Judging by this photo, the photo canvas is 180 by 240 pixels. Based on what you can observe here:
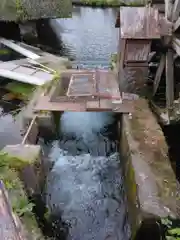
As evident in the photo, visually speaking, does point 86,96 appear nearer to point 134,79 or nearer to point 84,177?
point 134,79

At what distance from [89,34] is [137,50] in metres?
8.45

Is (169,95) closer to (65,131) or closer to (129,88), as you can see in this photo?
(129,88)

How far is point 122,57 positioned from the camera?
6211 millimetres

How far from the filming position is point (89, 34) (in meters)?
14.0

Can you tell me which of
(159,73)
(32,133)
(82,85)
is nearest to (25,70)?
(82,85)

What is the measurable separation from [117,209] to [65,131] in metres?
2.41

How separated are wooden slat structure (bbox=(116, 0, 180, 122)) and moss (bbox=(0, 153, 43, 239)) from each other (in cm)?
296

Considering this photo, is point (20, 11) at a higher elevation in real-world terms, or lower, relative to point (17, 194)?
higher

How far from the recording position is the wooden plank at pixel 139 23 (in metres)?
5.85

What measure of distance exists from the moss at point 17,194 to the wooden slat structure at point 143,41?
2.96 meters

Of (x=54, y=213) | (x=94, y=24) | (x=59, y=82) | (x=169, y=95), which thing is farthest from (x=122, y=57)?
(x=94, y=24)

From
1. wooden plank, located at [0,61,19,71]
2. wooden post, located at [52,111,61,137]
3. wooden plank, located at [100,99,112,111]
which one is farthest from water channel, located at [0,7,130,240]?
wooden plank, located at [0,61,19,71]

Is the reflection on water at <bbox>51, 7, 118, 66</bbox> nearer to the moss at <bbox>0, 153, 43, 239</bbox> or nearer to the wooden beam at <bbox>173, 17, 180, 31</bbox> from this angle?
the wooden beam at <bbox>173, 17, 180, 31</bbox>

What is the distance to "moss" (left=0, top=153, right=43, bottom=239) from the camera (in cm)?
383
